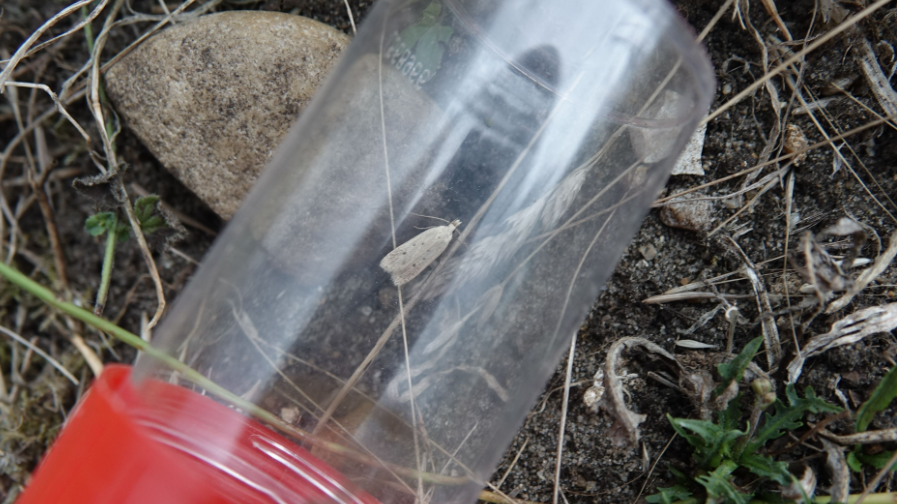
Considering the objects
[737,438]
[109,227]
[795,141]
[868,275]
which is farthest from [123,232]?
[868,275]

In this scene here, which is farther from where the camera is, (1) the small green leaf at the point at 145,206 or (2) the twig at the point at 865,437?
(1) the small green leaf at the point at 145,206

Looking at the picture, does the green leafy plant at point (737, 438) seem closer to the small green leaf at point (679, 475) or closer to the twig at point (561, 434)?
the small green leaf at point (679, 475)

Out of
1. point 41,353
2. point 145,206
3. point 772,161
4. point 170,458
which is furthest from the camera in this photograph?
point 41,353

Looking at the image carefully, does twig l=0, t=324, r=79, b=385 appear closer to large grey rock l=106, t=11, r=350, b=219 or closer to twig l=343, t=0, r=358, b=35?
large grey rock l=106, t=11, r=350, b=219

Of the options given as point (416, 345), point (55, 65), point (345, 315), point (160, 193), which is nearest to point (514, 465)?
A: point (416, 345)

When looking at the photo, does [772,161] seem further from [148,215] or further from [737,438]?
[148,215]

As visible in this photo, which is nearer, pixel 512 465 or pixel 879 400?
pixel 879 400

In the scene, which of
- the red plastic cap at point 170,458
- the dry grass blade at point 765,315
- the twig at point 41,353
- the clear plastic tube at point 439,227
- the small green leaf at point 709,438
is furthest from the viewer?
the twig at point 41,353

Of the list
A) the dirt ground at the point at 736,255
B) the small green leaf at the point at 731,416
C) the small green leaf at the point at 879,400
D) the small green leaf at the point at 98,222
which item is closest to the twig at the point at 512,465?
the dirt ground at the point at 736,255
